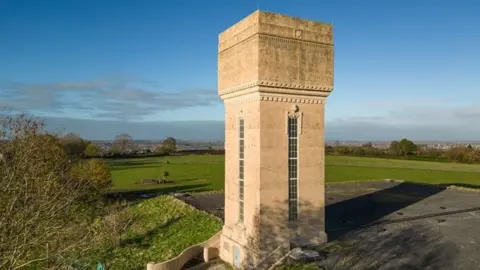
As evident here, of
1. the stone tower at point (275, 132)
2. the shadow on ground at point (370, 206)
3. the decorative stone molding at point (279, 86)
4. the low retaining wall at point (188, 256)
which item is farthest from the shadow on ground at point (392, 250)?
the decorative stone molding at point (279, 86)

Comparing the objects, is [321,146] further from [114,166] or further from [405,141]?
[405,141]

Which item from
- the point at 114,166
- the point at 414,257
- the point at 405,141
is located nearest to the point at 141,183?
the point at 114,166

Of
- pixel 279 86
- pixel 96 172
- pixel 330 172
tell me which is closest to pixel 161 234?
pixel 279 86

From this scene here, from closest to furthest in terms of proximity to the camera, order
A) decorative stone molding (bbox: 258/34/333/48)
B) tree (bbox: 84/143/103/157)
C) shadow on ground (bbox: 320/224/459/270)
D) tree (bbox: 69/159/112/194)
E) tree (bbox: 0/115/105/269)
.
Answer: tree (bbox: 0/115/105/269) < shadow on ground (bbox: 320/224/459/270) < decorative stone molding (bbox: 258/34/333/48) < tree (bbox: 69/159/112/194) < tree (bbox: 84/143/103/157)

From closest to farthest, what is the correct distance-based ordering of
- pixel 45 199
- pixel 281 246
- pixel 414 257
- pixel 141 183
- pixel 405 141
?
pixel 45 199 → pixel 414 257 → pixel 281 246 → pixel 141 183 → pixel 405 141

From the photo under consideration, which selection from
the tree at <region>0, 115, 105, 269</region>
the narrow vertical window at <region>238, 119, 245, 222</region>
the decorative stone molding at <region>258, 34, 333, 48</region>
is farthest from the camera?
the narrow vertical window at <region>238, 119, 245, 222</region>

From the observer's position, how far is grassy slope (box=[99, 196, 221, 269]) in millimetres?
26578

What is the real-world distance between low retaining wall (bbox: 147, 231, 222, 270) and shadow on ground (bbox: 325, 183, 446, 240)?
6678 millimetres

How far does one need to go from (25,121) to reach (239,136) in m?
11.8

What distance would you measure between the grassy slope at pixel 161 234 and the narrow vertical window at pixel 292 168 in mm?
9102

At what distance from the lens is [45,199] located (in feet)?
54.3

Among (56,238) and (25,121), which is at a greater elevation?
(25,121)

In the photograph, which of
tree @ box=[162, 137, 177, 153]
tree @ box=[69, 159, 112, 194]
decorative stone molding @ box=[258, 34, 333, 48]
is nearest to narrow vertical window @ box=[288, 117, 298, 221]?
decorative stone molding @ box=[258, 34, 333, 48]

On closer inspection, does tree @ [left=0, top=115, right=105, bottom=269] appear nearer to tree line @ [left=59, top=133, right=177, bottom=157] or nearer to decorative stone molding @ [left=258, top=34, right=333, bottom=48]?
decorative stone molding @ [left=258, top=34, right=333, bottom=48]
